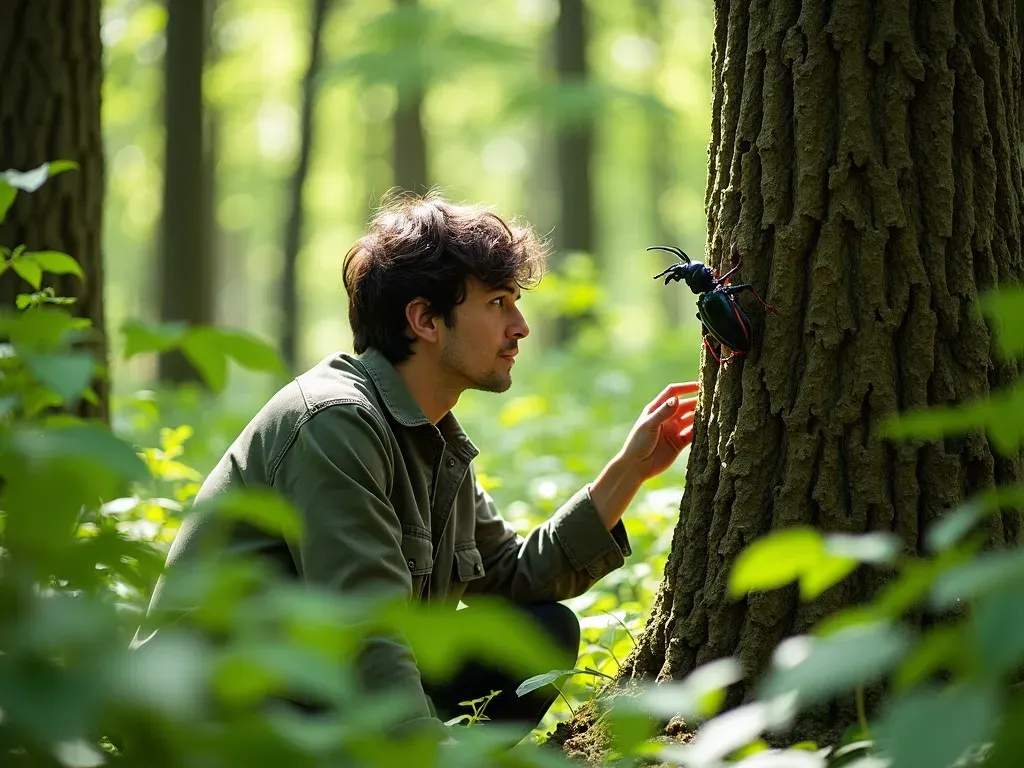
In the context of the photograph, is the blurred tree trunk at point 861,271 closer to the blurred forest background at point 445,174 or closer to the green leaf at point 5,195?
the blurred forest background at point 445,174

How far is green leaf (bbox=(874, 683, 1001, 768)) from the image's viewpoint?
0.75 meters

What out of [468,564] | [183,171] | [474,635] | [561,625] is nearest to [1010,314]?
[474,635]

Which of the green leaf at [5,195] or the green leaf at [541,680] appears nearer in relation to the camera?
the green leaf at [5,195]

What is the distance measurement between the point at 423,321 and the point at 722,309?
0.93 meters

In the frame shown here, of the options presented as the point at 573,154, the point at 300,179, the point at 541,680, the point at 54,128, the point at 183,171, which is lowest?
the point at 541,680

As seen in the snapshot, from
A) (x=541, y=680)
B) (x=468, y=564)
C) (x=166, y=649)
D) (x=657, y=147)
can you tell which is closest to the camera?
(x=166, y=649)

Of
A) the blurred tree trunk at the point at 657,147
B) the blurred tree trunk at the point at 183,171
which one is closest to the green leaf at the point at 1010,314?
the blurred tree trunk at the point at 183,171

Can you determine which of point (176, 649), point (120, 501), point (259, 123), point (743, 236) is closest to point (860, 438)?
point (743, 236)

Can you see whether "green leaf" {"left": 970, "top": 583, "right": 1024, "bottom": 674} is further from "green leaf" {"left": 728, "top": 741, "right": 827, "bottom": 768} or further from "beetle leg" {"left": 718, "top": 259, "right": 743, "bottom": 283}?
"beetle leg" {"left": 718, "top": 259, "right": 743, "bottom": 283}

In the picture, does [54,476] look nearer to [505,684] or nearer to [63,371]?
[63,371]

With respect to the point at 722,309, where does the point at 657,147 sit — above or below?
above

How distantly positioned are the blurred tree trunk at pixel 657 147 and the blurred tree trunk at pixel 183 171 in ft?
32.0

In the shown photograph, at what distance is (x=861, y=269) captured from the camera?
6.83 feet

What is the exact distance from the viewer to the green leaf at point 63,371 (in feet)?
2.92
